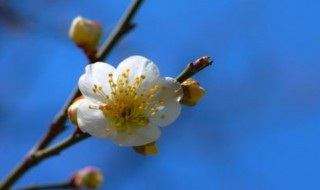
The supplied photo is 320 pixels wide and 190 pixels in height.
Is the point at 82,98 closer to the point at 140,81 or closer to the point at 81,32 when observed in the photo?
the point at 140,81

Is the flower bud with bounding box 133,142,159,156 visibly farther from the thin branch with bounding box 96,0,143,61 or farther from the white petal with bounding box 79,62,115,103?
the thin branch with bounding box 96,0,143,61

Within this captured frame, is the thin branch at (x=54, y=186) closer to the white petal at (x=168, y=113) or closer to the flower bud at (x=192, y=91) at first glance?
the white petal at (x=168, y=113)

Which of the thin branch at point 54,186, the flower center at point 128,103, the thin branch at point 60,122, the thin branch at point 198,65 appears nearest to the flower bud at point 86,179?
the thin branch at point 54,186

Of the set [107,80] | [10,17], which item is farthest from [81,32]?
[10,17]

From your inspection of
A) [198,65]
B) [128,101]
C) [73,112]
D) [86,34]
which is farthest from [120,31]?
[198,65]

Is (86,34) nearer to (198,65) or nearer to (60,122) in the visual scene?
(60,122)

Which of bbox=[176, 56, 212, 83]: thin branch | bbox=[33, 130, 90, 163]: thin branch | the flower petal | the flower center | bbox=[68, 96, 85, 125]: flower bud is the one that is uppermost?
bbox=[176, 56, 212, 83]: thin branch

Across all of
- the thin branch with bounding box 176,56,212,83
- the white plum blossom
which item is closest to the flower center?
the white plum blossom
